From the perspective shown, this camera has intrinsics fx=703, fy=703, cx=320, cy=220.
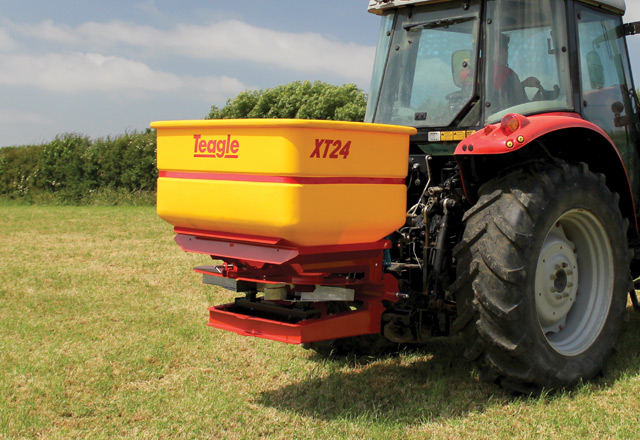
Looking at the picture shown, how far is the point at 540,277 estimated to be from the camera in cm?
386

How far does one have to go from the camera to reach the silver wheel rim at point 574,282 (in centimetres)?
392

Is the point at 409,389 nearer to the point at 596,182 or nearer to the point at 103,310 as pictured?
the point at 596,182

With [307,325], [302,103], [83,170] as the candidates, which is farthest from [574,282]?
[302,103]

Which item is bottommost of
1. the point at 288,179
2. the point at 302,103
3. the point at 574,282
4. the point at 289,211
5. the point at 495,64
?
the point at 574,282

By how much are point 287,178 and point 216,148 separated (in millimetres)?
489

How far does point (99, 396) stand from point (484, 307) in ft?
7.12

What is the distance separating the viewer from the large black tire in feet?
11.7

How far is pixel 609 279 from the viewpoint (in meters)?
4.18

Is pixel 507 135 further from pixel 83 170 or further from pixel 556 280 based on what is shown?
pixel 83 170

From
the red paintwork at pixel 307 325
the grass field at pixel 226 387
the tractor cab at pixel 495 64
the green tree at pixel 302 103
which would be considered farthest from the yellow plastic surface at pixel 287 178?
the green tree at pixel 302 103

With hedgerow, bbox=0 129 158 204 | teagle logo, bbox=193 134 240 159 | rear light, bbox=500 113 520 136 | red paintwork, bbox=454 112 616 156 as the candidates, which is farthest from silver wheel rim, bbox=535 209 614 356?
hedgerow, bbox=0 129 158 204

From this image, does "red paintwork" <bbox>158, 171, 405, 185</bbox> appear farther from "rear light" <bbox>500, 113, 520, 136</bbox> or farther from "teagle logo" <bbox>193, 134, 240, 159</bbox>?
"rear light" <bbox>500, 113, 520, 136</bbox>

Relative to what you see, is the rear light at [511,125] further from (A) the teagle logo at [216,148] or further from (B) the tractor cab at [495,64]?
(A) the teagle logo at [216,148]

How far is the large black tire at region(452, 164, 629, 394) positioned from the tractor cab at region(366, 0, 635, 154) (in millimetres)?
581
